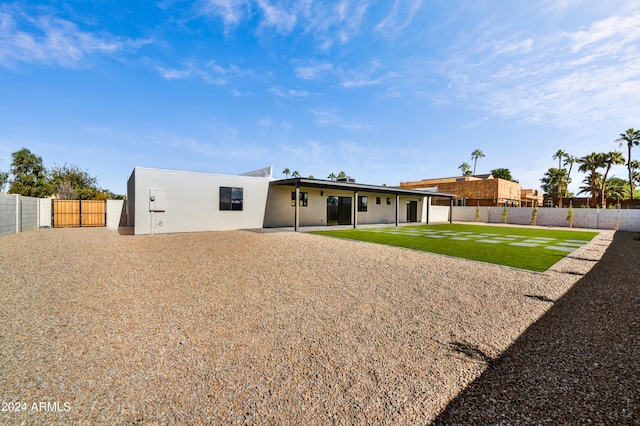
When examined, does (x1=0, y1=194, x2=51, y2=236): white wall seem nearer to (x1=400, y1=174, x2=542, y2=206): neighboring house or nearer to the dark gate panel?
the dark gate panel

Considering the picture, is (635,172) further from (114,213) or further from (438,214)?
(114,213)

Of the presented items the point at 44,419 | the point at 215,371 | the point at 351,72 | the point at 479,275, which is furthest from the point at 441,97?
the point at 44,419

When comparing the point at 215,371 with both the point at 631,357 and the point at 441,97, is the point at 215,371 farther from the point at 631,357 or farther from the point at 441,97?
the point at 441,97

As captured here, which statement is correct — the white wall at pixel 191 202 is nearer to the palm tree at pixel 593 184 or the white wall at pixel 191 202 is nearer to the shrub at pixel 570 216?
the shrub at pixel 570 216

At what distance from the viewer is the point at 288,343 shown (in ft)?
8.94

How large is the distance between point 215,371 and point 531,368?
9.05 feet

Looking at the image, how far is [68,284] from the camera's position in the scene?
462 centimetres

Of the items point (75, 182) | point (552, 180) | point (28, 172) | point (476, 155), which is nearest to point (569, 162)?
point (552, 180)

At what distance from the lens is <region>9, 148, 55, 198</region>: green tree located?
31919mm

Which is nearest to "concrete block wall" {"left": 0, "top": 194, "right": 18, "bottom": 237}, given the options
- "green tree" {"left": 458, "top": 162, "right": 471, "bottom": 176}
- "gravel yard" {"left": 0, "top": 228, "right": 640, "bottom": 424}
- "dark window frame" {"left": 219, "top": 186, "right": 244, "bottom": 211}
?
"gravel yard" {"left": 0, "top": 228, "right": 640, "bottom": 424}

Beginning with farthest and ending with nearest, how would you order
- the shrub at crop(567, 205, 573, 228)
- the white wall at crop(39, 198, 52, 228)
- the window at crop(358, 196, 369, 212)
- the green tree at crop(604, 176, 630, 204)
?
the green tree at crop(604, 176, 630, 204) → the shrub at crop(567, 205, 573, 228) → the window at crop(358, 196, 369, 212) → the white wall at crop(39, 198, 52, 228)

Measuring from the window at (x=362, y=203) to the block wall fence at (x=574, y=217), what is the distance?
12.2 m

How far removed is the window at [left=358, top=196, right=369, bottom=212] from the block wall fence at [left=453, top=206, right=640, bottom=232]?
40.0ft

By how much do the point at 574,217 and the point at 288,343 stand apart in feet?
85.6
